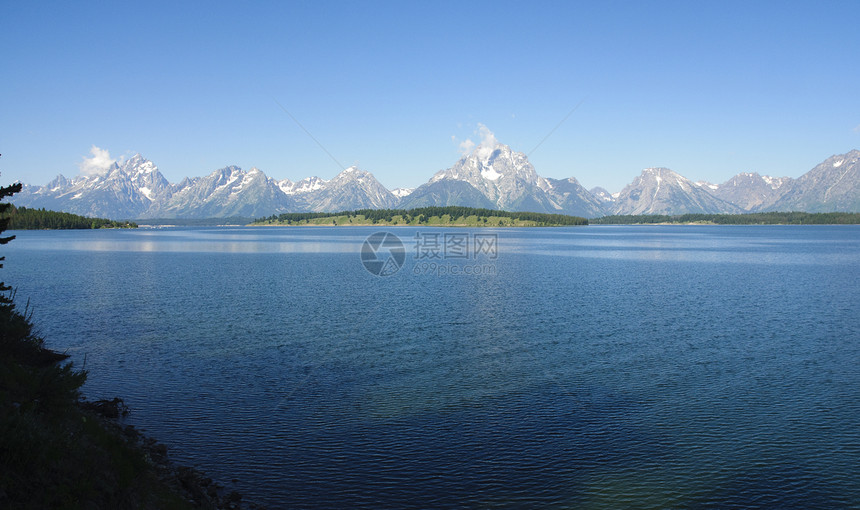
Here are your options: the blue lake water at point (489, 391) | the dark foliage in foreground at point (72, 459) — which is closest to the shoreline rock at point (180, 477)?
the dark foliage in foreground at point (72, 459)

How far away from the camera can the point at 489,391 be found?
27.8 meters

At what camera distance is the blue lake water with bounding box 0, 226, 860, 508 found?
18.7 m

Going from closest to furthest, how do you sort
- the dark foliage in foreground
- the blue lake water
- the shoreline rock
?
1. the dark foliage in foreground
2. the shoreline rock
3. the blue lake water

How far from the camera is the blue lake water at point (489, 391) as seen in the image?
18.7 m

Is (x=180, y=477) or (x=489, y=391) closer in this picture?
(x=180, y=477)

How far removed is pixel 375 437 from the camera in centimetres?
2206

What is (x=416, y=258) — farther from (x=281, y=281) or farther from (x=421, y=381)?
(x=421, y=381)

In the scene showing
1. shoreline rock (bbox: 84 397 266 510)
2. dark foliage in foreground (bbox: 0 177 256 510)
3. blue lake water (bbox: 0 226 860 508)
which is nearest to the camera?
dark foliage in foreground (bbox: 0 177 256 510)

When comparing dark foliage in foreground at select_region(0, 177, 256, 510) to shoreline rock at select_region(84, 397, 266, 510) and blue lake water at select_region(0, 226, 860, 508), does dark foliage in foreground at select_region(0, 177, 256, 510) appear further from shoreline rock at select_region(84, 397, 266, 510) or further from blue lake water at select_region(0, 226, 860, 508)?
blue lake water at select_region(0, 226, 860, 508)

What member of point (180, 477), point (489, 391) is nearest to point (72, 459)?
point (180, 477)

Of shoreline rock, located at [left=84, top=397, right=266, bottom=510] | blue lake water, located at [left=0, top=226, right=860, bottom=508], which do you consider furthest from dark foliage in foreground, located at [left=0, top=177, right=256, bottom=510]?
blue lake water, located at [left=0, top=226, right=860, bottom=508]

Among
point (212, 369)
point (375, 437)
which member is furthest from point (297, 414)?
point (212, 369)

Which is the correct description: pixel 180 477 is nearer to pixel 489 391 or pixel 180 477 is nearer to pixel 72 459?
pixel 72 459

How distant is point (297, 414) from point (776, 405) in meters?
23.2
